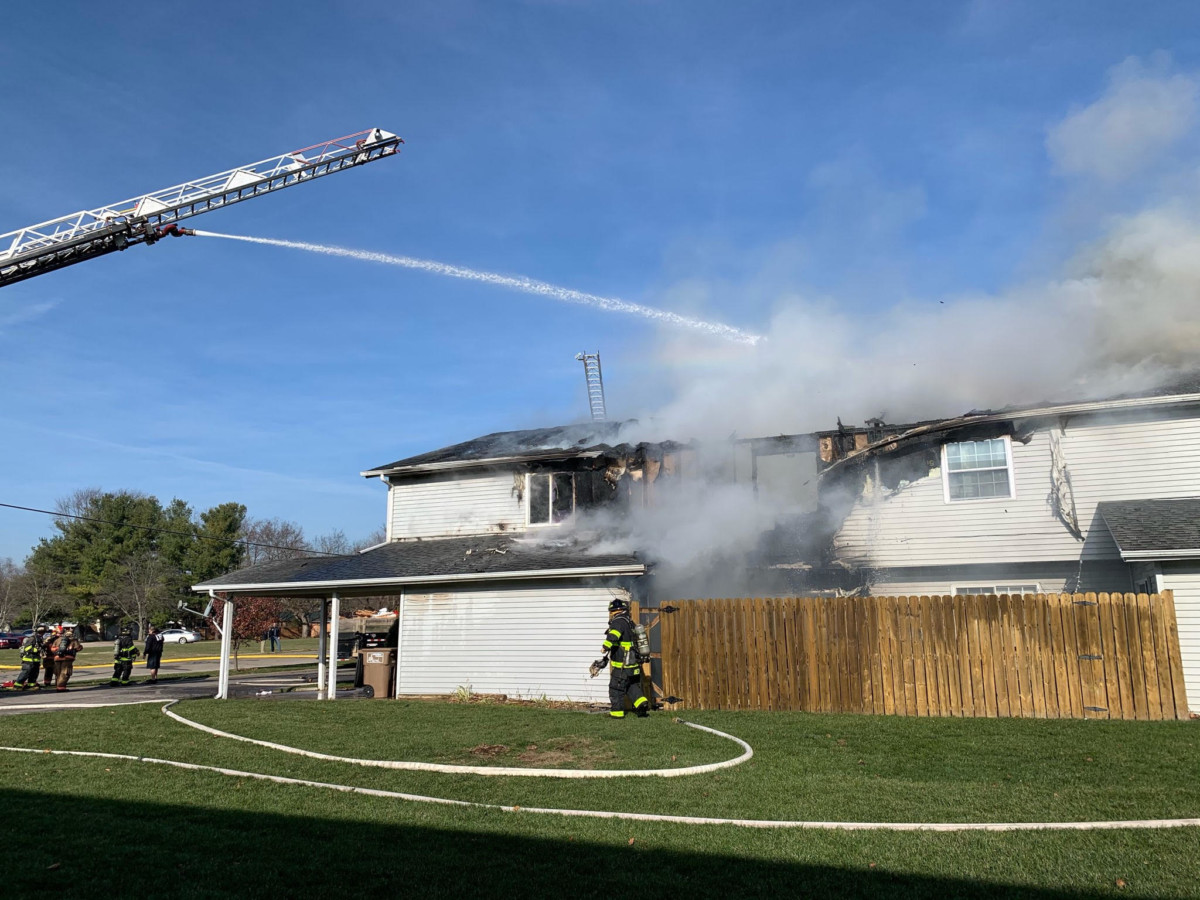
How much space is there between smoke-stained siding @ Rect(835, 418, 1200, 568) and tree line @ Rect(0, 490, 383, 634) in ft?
144

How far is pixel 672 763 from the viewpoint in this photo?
8.45 meters

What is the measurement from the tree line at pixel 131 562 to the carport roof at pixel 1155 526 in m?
47.8

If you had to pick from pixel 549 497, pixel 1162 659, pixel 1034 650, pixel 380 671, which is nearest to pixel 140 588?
pixel 380 671

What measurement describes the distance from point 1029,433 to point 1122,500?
1888 millimetres

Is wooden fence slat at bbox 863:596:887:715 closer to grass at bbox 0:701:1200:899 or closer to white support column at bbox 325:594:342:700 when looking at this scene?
grass at bbox 0:701:1200:899

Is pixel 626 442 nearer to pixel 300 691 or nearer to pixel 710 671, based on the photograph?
pixel 710 671

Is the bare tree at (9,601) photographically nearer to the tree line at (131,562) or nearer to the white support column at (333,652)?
the tree line at (131,562)

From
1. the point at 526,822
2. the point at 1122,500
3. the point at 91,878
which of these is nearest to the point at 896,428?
the point at 1122,500

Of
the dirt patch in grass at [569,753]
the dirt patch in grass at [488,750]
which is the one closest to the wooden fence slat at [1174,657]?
the dirt patch in grass at [569,753]

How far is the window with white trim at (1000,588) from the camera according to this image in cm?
1562

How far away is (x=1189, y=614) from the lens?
1256 centimetres

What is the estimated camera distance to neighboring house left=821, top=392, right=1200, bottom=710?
1473 centimetres

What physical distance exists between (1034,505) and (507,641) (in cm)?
1010

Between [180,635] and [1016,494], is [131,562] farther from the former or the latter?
[1016,494]
